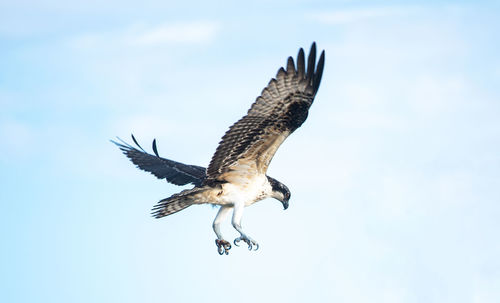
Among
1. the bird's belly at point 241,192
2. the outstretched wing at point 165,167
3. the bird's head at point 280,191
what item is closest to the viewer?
the bird's belly at point 241,192

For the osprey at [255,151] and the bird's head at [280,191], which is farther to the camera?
the bird's head at [280,191]

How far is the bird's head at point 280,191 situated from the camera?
15.1 meters

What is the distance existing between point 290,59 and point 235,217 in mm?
2497

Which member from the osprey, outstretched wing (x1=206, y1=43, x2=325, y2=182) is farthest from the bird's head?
outstretched wing (x1=206, y1=43, x2=325, y2=182)

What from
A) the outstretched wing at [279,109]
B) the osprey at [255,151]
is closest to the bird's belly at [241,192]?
the osprey at [255,151]

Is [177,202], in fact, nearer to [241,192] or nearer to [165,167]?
[241,192]

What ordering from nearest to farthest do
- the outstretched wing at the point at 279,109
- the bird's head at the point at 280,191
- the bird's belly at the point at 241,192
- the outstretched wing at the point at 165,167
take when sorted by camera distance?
the outstretched wing at the point at 279,109 < the bird's belly at the point at 241,192 < the bird's head at the point at 280,191 < the outstretched wing at the point at 165,167

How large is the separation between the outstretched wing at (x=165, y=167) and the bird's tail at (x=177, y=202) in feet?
5.02

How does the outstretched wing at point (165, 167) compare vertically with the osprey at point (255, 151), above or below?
above

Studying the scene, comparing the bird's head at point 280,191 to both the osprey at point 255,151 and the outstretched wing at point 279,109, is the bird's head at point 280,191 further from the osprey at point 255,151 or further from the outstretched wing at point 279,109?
the outstretched wing at point 279,109

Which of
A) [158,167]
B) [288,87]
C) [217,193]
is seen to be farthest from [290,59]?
[158,167]

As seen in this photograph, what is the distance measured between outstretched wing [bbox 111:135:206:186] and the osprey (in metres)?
1.52

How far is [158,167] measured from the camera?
17.6 m

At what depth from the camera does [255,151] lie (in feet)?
46.8
